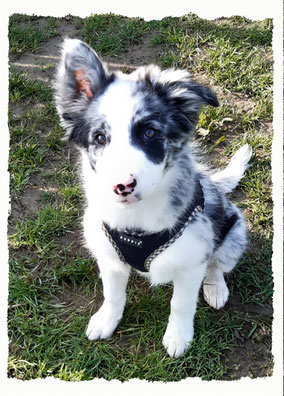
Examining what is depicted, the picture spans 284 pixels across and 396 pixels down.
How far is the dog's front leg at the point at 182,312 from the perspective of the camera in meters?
2.91

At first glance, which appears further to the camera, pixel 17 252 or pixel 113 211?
pixel 17 252

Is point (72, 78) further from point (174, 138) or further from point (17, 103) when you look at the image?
point (17, 103)

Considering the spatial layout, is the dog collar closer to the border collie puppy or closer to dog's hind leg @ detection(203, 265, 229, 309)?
the border collie puppy

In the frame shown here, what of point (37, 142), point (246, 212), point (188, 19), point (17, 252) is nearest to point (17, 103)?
point (37, 142)

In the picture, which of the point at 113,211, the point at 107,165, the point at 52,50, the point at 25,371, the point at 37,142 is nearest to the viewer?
the point at 107,165

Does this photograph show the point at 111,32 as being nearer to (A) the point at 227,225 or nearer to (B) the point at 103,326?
(A) the point at 227,225

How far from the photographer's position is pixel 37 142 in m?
4.68

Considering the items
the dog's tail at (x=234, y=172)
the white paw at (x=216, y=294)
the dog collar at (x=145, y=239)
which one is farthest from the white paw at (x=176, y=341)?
the dog's tail at (x=234, y=172)

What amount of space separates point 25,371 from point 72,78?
82.8 inches

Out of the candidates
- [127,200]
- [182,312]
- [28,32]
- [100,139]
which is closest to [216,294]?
[182,312]

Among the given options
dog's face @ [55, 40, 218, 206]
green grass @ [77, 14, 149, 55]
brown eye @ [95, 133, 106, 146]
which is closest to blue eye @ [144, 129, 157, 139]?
dog's face @ [55, 40, 218, 206]

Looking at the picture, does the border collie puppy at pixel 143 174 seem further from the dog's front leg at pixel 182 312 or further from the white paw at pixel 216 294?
the white paw at pixel 216 294

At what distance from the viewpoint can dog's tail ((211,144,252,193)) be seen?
3896 mm

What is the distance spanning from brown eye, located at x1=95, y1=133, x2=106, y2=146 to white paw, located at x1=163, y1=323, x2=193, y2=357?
1.57 m
